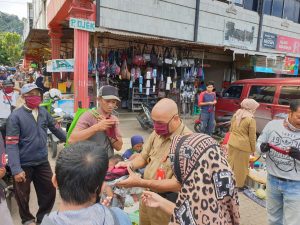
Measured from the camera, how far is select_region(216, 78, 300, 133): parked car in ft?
24.3

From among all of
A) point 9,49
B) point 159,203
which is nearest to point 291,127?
point 159,203

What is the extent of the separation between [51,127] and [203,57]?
1068cm

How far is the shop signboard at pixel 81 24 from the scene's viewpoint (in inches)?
294

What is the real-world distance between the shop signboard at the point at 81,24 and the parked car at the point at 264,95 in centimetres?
482

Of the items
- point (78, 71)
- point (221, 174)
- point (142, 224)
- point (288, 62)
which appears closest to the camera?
point (221, 174)

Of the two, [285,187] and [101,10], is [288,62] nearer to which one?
[101,10]

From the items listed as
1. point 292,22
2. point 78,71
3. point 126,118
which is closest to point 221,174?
point 78,71

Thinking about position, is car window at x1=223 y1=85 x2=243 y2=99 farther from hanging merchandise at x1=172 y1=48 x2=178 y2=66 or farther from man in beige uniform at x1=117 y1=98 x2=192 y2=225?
man in beige uniform at x1=117 y1=98 x2=192 y2=225

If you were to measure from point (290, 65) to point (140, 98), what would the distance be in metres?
8.25

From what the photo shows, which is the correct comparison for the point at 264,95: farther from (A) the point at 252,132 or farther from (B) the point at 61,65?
(B) the point at 61,65

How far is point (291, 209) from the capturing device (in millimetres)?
2738

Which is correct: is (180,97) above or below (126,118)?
above

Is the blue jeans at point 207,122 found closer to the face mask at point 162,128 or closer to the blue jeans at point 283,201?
the blue jeans at point 283,201

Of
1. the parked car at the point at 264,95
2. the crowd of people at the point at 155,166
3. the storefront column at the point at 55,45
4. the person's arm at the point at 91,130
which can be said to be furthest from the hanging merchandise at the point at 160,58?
the person's arm at the point at 91,130
